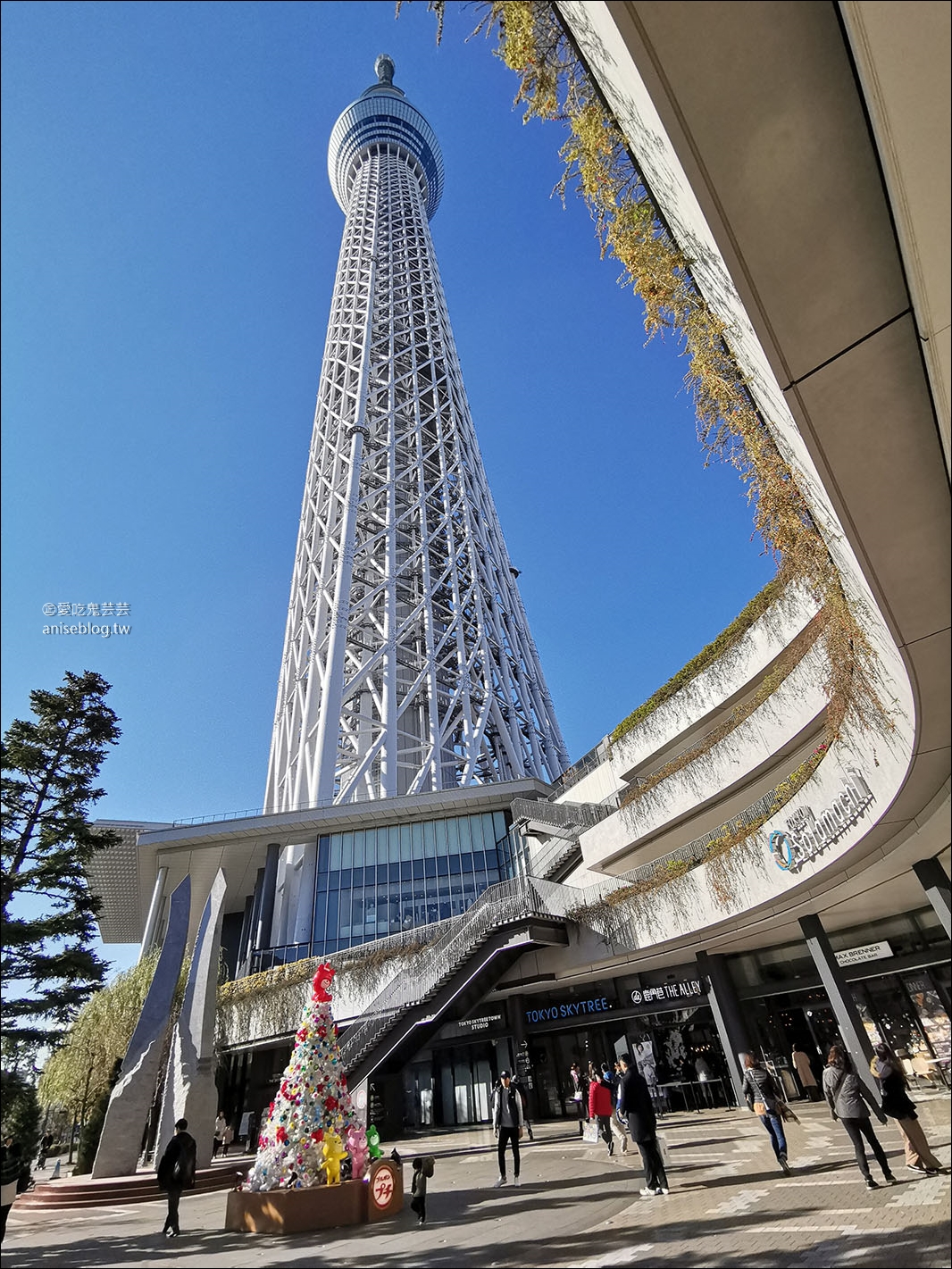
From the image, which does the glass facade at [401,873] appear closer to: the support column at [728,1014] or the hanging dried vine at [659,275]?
the support column at [728,1014]

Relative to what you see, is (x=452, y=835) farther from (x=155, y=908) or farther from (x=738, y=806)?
(x=738, y=806)

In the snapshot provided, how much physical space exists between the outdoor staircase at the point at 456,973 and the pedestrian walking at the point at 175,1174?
9.92 m

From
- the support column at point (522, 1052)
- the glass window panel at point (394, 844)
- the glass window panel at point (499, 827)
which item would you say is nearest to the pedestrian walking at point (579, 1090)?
the support column at point (522, 1052)

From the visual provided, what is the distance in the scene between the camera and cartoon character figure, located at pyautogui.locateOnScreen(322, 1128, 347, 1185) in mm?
8805

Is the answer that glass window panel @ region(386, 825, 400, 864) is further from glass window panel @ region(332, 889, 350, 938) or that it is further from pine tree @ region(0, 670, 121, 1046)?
pine tree @ region(0, 670, 121, 1046)

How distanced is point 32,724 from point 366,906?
19403mm

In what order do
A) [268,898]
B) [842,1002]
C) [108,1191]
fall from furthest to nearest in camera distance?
[268,898], [842,1002], [108,1191]

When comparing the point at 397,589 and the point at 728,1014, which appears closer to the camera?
the point at 728,1014

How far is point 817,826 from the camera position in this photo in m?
12.1

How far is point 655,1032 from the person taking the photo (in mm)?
20500

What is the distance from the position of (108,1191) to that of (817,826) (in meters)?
15.2

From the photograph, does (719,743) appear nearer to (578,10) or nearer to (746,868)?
(746,868)

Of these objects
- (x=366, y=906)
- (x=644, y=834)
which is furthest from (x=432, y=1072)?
(x=644, y=834)

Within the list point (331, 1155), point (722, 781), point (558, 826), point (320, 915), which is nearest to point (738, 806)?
point (722, 781)
